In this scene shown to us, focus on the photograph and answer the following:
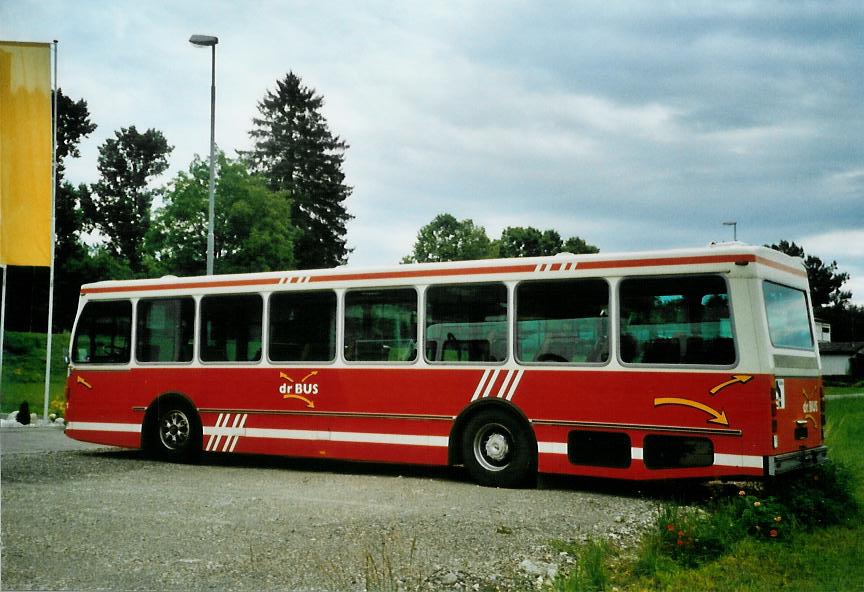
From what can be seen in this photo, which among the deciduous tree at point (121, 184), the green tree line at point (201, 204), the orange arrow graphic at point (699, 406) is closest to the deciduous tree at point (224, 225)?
the green tree line at point (201, 204)

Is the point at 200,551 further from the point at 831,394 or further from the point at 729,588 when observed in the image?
the point at 831,394

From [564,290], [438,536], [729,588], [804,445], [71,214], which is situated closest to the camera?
[729,588]

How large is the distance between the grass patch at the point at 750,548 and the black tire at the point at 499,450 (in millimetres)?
1999

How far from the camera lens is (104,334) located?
1446cm

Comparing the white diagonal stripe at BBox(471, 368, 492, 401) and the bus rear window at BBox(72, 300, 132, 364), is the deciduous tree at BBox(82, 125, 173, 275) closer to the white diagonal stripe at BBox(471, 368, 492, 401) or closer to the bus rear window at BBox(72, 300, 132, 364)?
the bus rear window at BBox(72, 300, 132, 364)

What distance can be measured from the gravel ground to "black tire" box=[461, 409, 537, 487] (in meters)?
0.25

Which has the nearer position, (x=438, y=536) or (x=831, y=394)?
(x=438, y=536)

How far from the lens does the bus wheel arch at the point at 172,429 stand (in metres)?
13.5

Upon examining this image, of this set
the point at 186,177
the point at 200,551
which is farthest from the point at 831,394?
the point at 200,551

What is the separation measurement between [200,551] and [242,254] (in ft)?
119

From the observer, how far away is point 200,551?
7.00m

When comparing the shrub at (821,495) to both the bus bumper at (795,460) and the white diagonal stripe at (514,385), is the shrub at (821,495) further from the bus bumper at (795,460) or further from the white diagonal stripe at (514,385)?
→ the white diagonal stripe at (514,385)

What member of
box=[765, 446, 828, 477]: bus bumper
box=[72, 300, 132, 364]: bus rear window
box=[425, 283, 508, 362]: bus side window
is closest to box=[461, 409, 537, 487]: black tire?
box=[425, 283, 508, 362]: bus side window

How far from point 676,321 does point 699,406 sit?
0.95m
